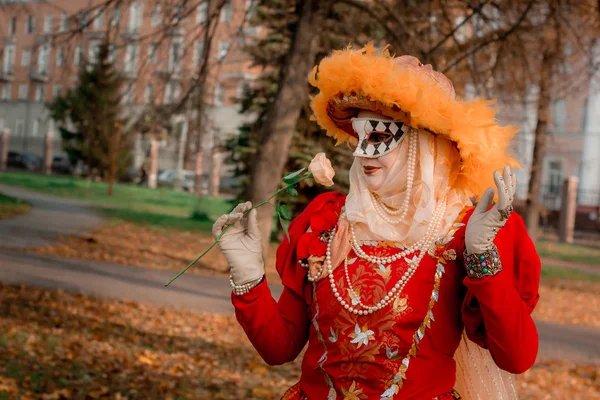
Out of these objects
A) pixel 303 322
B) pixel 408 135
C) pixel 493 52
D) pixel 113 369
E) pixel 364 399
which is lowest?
pixel 113 369

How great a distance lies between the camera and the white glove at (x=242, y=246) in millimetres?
2260

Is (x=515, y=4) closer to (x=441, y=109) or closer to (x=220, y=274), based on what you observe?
(x=220, y=274)

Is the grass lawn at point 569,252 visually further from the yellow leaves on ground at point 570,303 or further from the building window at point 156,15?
the building window at point 156,15

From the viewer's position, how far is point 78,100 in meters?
35.7

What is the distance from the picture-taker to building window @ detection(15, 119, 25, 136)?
56213 millimetres

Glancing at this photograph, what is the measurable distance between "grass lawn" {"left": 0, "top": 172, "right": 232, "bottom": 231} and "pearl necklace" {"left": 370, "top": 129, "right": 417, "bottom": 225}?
14626 millimetres

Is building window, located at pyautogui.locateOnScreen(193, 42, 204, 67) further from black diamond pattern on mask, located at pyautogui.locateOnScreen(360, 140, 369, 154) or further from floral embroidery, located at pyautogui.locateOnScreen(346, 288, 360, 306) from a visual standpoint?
floral embroidery, located at pyautogui.locateOnScreen(346, 288, 360, 306)

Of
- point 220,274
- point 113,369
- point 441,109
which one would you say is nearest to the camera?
point 441,109

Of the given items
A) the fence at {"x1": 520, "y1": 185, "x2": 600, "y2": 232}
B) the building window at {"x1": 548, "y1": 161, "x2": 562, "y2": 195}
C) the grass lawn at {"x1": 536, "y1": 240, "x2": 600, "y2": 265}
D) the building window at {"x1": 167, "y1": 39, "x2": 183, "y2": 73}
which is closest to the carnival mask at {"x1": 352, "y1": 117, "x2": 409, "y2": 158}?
the building window at {"x1": 167, "y1": 39, "x2": 183, "y2": 73}

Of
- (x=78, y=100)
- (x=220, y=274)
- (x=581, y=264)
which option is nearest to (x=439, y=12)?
(x=220, y=274)

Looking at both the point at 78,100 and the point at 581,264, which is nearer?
the point at 581,264

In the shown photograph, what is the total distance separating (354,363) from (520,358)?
0.49 meters

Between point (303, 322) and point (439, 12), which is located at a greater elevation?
point (439, 12)

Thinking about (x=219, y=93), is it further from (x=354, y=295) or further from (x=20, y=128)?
(x=20, y=128)
